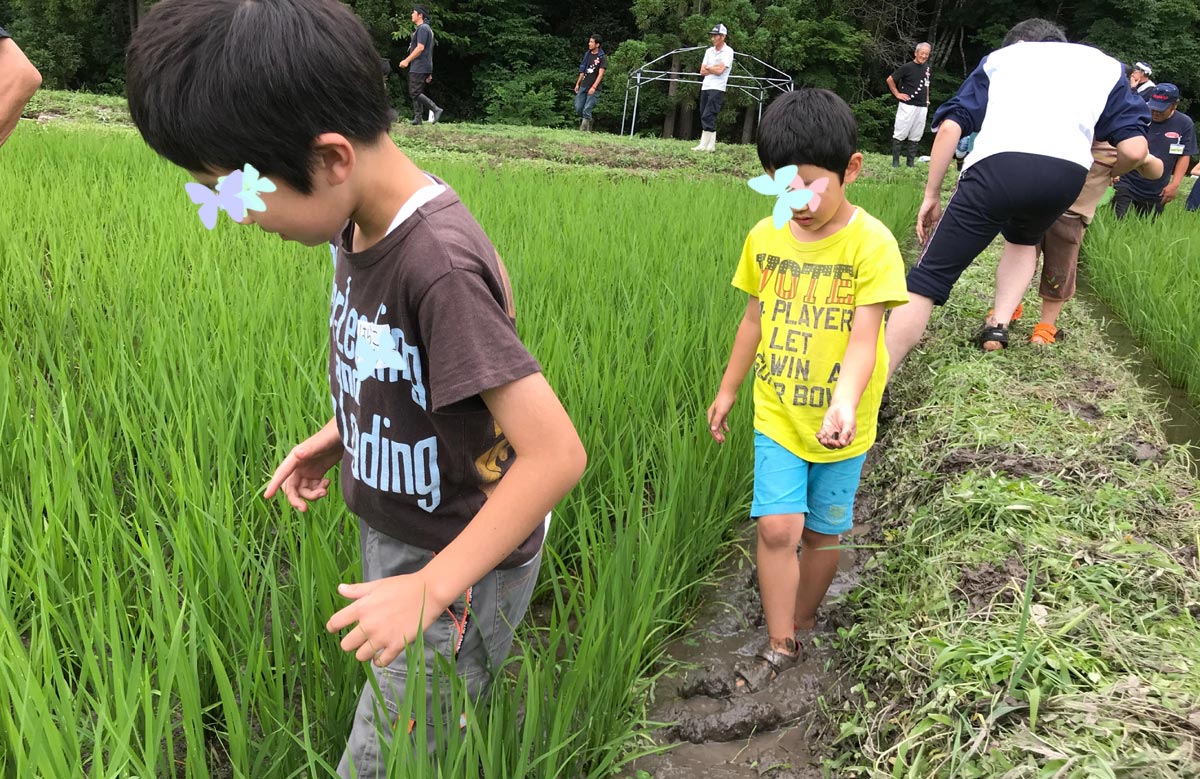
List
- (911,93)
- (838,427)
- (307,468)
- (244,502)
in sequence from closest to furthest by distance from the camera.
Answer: (307,468) < (838,427) < (244,502) < (911,93)

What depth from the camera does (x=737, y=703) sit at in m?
1.36

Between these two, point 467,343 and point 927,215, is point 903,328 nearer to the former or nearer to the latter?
point 927,215

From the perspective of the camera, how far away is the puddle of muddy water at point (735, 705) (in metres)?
1.24

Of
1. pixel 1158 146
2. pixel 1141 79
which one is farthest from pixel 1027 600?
pixel 1158 146

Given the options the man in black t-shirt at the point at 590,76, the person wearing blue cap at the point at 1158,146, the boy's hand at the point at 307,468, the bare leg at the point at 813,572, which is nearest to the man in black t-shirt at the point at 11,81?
the boy's hand at the point at 307,468

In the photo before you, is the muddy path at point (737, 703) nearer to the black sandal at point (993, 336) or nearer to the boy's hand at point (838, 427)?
the boy's hand at point (838, 427)

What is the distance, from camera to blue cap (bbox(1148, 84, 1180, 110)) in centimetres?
552

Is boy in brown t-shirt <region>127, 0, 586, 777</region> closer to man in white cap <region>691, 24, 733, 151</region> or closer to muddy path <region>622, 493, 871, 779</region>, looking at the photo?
muddy path <region>622, 493, 871, 779</region>

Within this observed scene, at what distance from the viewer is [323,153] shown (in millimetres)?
649

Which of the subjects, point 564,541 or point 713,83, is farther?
point 713,83

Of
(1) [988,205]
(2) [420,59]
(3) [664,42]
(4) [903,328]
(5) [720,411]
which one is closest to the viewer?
(5) [720,411]

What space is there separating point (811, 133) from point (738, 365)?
0.48 m

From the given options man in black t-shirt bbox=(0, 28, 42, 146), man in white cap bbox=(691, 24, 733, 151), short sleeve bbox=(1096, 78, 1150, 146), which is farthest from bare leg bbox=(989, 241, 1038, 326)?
man in white cap bbox=(691, 24, 733, 151)

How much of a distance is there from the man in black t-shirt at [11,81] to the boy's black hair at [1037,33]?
9.29ft
